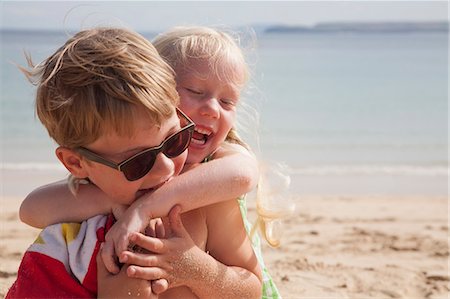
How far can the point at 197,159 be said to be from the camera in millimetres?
3045

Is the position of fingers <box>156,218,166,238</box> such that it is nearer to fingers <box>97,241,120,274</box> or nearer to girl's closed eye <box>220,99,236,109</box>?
fingers <box>97,241,120,274</box>

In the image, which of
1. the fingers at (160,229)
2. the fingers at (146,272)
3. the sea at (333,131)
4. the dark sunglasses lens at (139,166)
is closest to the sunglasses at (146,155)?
the dark sunglasses lens at (139,166)

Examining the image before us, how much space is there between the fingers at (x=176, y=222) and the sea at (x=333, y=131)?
803 mm

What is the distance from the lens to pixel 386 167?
35.3ft

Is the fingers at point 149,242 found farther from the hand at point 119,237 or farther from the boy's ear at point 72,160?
the boy's ear at point 72,160

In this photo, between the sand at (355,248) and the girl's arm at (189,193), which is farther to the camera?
the sand at (355,248)

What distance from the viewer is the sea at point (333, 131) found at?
9.52 meters

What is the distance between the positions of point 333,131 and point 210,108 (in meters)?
10.7

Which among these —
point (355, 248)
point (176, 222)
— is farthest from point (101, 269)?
Answer: point (355, 248)

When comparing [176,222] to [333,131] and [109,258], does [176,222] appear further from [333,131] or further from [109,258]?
[333,131]

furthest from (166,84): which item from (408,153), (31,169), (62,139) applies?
(408,153)

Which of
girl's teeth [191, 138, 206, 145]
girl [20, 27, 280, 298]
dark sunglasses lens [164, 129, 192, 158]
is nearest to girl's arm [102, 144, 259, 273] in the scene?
girl [20, 27, 280, 298]

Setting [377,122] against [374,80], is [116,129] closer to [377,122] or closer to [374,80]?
[377,122]

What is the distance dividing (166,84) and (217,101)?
22.6 inches
